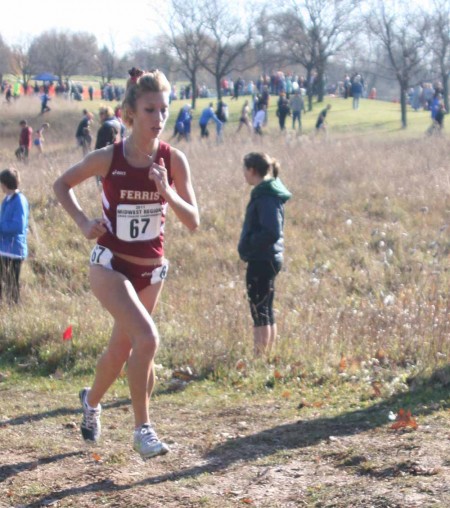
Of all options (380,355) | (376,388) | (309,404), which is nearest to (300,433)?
(309,404)

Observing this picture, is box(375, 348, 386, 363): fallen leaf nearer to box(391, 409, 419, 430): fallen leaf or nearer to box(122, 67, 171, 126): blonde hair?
box(391, 409, 419, 430): fallen leaf

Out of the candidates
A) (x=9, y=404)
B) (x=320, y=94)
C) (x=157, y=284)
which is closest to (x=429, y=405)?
(x=157, y=284)

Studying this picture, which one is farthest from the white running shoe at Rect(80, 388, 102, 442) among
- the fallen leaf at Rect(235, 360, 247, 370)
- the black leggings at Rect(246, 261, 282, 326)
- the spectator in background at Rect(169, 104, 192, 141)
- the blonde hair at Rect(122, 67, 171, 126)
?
the spectator in background at Rect(169, 104, 192, 141)

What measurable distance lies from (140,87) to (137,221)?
0.67m

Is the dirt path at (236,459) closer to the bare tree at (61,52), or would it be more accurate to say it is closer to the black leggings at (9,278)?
the black leggings at (9,278)

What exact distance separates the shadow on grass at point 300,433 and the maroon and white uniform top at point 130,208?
1.10 metres

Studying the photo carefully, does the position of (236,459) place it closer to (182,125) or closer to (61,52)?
(182,125)

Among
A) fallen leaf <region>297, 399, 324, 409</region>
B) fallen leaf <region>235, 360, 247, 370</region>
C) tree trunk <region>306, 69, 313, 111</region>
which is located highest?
tree trunk <region>306, 69, 313, 111</region>

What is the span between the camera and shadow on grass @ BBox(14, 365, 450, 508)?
14.2 ft

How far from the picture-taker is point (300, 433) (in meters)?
4.98

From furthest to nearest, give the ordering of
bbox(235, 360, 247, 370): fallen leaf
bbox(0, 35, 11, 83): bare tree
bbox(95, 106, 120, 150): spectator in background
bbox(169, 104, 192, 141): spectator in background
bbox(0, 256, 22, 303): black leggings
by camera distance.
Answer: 1. bbox(0, 35, 11, 83): bare tree
2. bbox(169, 104, 192, 141): spectator in background
3. bbox(95, 106, 120, 150): spectator in background
4. bbox(0, 256, 22, 303): black leggings
5. bbox(235, 360, 247, 370): fallen leaf

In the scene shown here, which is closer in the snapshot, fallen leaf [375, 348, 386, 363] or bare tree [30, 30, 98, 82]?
fallen leaf [375, 348, 386, 363]

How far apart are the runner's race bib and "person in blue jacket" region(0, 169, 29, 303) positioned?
199 inches

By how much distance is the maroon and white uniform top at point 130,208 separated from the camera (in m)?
4.50
